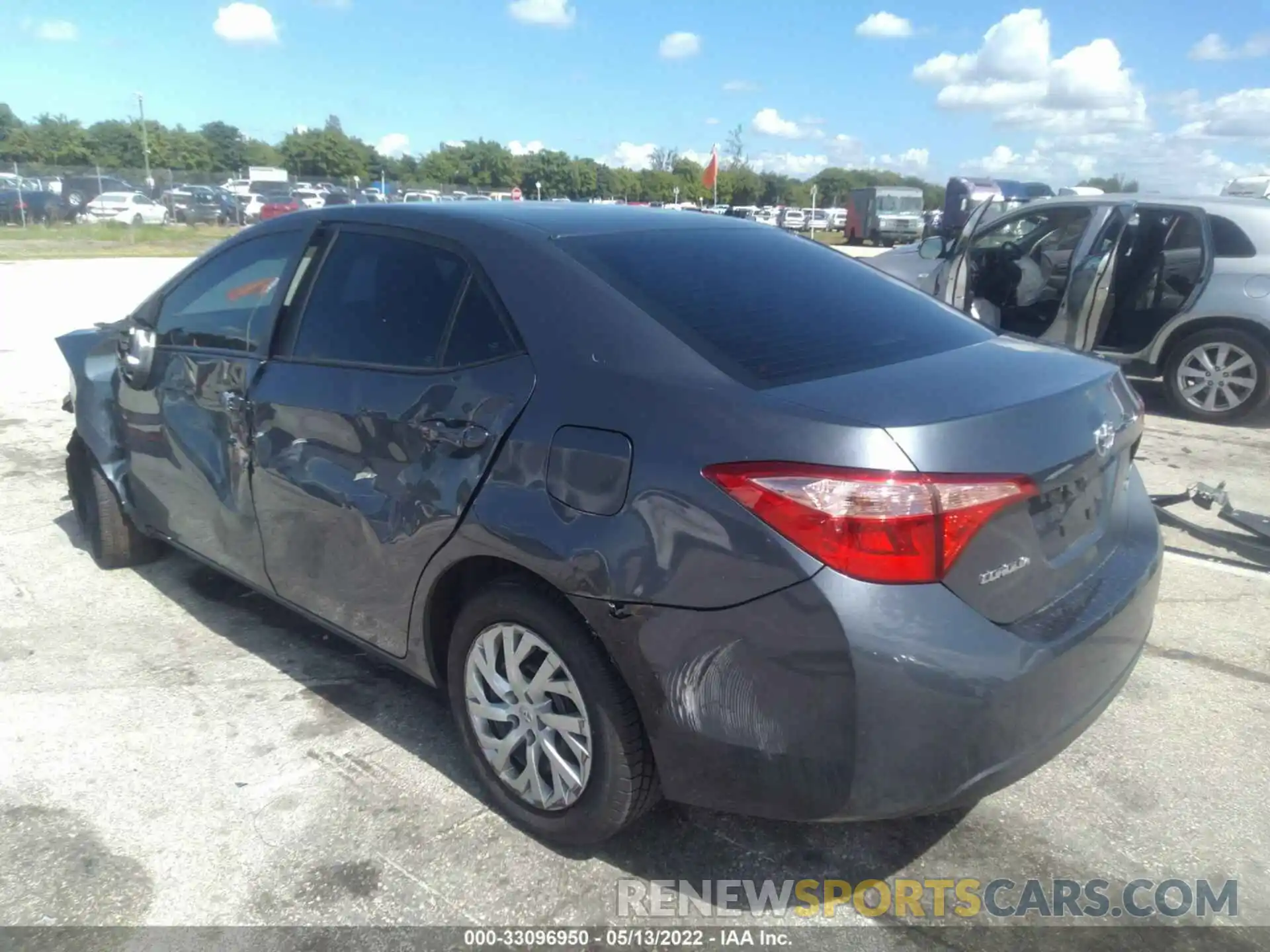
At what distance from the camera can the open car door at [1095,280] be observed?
7.73m

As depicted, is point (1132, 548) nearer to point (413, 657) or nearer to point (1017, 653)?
point (1017, 653)

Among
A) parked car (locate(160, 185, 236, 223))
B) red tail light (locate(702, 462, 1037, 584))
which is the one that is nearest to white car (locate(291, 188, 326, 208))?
parked car (locate(160, 185, 236, 223))

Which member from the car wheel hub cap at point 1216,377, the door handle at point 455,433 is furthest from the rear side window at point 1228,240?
the door handle at point 455,433

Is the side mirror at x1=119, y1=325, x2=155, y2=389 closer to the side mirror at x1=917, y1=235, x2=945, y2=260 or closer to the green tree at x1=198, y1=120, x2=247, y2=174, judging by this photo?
the side mirror at x1=917, y1=235, x2=945, y2=260

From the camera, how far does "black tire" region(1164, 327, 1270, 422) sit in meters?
7.81

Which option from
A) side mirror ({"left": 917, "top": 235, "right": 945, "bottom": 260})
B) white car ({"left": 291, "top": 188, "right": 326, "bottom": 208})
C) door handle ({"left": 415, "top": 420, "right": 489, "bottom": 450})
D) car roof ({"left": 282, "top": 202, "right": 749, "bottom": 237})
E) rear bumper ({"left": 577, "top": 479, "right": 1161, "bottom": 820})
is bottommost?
rear bumper ({"left": 577, "top": 479, "right": 1161, "bottom": 820})

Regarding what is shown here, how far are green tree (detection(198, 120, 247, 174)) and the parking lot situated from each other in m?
78.1

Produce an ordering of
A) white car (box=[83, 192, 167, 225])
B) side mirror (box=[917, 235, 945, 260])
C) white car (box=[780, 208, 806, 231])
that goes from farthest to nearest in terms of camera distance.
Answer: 1. white car (box=[780, 208, 806, 231])
2. white car (box=[83, 192, 167, 225])
3. side mirror (box=[917, 235, 945, 260])

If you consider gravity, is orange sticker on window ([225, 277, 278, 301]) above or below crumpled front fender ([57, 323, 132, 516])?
above

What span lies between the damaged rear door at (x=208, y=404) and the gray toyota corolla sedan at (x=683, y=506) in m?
0.04

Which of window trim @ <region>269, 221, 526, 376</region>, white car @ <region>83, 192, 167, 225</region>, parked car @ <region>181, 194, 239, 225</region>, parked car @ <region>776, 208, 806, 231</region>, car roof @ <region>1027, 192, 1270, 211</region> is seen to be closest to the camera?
window trim @ <region>269, 221, 526, 376</region>

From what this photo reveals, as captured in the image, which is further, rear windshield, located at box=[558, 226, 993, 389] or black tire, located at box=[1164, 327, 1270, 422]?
black tire, located at box=[1164, 327, 1270, 422]

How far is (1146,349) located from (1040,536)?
6.70 metres

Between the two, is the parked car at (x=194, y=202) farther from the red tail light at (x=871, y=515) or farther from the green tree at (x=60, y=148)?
the red tail light at (x=871, y=515)
